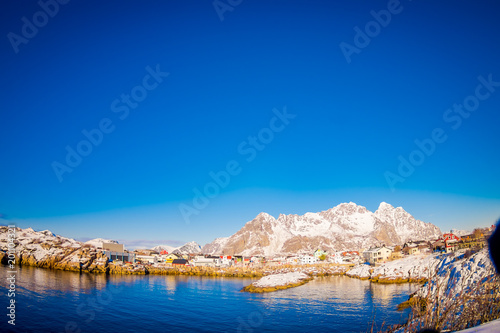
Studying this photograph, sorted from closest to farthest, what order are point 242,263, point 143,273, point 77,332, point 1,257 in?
1. point 77,332
2. point 1,257
3. point 143,273
4. point 242,263

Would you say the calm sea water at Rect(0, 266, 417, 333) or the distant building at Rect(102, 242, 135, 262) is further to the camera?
the distant building at Rect(102, 242, 135, 262)

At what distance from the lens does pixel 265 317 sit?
2331 centimetres

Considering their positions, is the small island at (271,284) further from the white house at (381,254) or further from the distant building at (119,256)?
the distant building at (119,256)

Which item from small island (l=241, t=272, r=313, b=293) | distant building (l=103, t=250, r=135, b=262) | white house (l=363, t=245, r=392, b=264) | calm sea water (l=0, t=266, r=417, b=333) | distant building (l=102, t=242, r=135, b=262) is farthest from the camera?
distant building (l=102, t=242, r=135, b=262)

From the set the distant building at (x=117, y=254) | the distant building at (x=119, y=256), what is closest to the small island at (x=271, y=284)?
the distant building at (x=117, y=254)

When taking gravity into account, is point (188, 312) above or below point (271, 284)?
above

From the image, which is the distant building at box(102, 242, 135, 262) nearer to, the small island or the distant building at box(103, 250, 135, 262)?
the distant building at box(103, 250, 135, 262)

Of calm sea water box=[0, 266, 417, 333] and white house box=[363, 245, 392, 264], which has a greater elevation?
calm sea water box=[0, 266, 417, 333]

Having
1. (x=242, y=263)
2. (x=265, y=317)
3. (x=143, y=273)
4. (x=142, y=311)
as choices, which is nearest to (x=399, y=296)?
(x=265, y=317)

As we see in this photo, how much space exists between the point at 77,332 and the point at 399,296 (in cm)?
3092

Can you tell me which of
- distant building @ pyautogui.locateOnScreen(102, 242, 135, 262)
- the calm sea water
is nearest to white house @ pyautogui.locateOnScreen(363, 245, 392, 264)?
the calm sea water

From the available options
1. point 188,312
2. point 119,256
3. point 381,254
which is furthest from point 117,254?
point 381,254

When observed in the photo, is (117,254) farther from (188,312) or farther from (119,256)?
(188,312)

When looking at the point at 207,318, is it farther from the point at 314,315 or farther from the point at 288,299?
the point at 288,299
